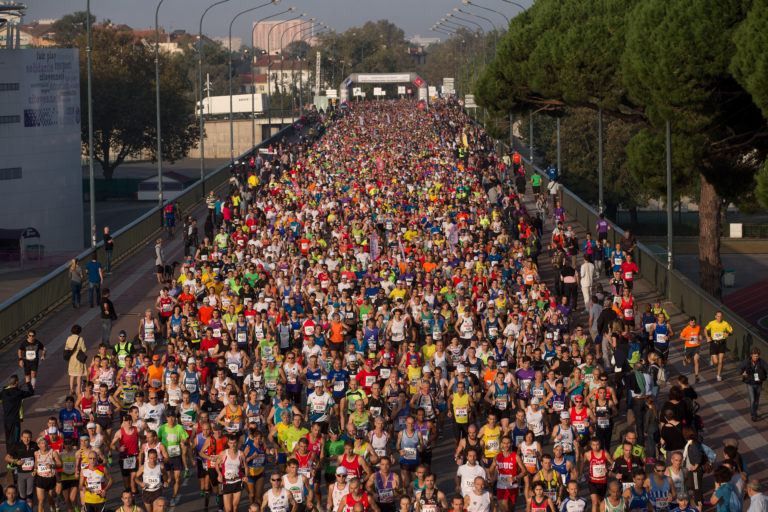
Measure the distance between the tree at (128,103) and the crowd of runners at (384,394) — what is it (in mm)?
71440

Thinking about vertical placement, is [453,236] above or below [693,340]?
above

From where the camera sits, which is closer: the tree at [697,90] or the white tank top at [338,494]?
the white tank top at [338,494]

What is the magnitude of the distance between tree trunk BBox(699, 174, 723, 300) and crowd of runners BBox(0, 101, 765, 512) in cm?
532

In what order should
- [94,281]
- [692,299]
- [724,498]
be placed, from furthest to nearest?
[94,281], [692,299], [724,498]

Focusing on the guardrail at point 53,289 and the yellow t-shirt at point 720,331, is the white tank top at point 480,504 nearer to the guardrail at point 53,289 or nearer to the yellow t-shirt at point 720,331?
the yellow t-shirt at point 720,331

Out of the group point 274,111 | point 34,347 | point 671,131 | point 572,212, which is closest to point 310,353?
point 34,347

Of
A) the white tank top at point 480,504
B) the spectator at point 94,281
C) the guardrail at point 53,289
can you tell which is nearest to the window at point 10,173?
the guardrail at point 53,289

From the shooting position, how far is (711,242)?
3312 cm

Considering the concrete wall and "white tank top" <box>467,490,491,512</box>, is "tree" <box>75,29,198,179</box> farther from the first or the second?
"white tank top" <box>467,490,491,512</box>

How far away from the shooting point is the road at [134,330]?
16312 mm

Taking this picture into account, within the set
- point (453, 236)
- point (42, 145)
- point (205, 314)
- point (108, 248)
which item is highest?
point (42, 145)

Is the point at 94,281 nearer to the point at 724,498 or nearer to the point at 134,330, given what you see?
the point at 134,330

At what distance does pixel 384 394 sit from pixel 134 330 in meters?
10.0

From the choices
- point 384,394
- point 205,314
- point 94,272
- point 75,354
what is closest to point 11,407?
point 75,354
